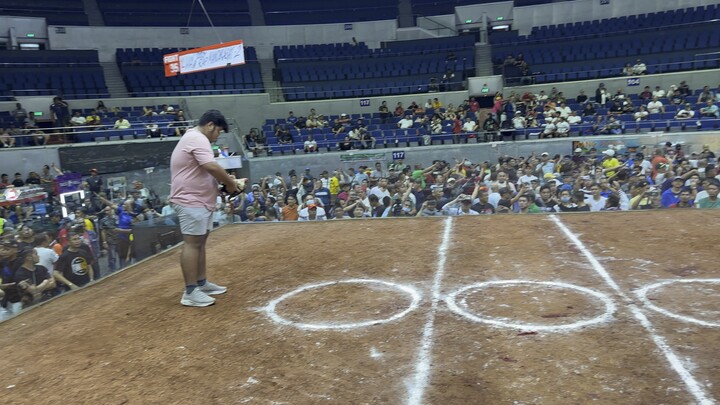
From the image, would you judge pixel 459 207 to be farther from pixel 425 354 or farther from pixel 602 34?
pixel 602 34

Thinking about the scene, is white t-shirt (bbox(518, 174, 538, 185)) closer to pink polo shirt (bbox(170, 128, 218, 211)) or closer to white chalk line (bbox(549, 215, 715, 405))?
white chalk line (bbox(549, 215, 715, 405))

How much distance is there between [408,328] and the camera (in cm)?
442

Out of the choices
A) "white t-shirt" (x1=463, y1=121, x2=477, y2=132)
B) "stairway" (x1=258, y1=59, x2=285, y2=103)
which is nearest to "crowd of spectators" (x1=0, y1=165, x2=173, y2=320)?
"white t-shirt" (x1=463, y1=121, x2=477, y2=132)

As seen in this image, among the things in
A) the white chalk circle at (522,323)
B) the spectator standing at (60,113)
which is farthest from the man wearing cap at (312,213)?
the spectator standing at (60,113)

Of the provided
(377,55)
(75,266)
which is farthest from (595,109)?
(75,266)

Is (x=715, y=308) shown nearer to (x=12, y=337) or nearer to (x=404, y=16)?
(x=12, y=337)

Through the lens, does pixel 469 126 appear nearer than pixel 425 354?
No

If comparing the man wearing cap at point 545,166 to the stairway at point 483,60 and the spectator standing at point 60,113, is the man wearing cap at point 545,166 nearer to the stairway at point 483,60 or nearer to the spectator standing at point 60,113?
the stairway at point 483,60

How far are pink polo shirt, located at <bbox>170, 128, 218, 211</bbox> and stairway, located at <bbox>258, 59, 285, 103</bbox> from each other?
22.5 metres

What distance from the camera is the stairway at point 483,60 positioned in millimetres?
27859

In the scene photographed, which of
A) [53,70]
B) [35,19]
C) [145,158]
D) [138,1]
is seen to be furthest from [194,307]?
[138,1]

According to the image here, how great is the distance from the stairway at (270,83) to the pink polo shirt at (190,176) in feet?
73.8

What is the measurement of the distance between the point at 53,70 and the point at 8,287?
24.7 m

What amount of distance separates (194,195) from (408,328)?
2.58 meters
